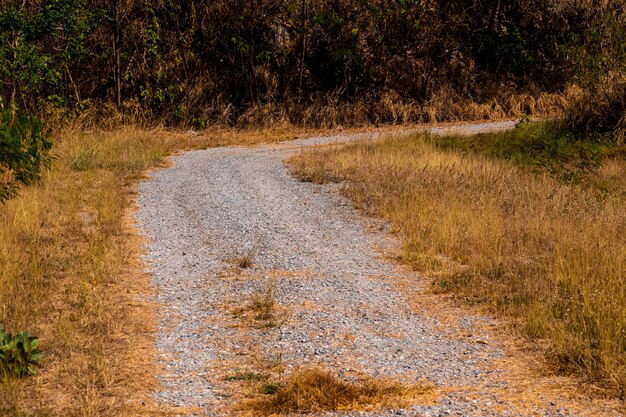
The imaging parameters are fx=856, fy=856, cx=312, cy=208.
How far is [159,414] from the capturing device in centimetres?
556

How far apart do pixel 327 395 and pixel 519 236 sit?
501cm

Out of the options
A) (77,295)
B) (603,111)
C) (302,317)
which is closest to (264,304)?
(302,317)

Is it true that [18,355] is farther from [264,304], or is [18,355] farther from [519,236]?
[519,236]

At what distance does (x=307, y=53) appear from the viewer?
28.7 metres

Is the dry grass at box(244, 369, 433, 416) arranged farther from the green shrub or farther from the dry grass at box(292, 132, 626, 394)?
the green shrub

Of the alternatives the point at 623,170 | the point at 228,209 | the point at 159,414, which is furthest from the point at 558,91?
the point at 159,414

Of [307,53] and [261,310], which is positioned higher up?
[307,53]

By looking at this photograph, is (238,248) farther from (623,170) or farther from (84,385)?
(623,170)

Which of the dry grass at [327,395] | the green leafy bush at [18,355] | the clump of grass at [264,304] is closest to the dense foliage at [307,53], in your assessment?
the clump of grass at [264,304]

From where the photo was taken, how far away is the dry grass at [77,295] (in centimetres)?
584

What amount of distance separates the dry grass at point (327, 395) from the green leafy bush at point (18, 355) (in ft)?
5.49

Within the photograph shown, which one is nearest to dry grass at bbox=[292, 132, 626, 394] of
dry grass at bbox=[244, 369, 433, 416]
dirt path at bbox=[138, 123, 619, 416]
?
dirt path at bbox=[138, 123, 619, 416]

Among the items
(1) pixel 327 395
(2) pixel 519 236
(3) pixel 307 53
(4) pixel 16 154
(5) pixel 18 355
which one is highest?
(3) pixel 307 53

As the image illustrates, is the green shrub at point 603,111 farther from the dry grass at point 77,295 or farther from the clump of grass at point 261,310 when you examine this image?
the clump of grass at point 261,310
